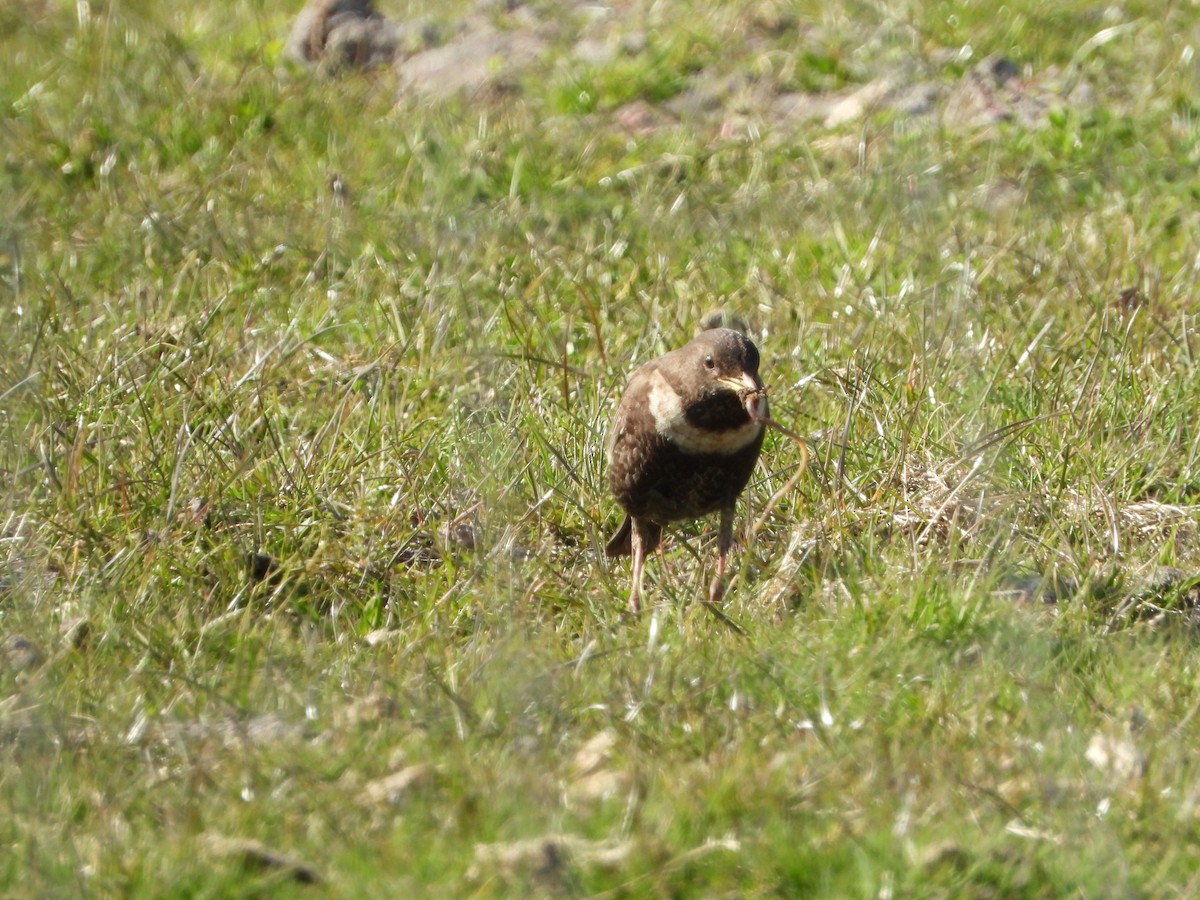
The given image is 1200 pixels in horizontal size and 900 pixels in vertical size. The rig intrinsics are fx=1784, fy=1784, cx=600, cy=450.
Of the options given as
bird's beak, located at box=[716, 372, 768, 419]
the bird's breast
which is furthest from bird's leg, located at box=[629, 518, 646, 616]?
bird's beak, located at box=[716, 372, 768, 419]

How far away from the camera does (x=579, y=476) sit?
5.34 meters

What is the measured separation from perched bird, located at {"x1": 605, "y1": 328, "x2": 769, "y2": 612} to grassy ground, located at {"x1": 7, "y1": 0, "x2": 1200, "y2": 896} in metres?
0.18

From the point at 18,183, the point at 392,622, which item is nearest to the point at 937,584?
the point at 392,622

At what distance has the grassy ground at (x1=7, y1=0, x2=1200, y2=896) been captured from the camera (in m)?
3.33

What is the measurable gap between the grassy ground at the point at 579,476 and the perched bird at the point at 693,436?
0.59 feet

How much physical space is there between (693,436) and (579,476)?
596 mm

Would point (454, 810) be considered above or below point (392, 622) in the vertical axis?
above

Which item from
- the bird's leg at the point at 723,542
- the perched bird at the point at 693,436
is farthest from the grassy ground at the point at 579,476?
the perched bird at the point at 693,436

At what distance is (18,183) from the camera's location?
24.1ft

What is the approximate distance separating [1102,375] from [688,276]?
1.72 metres

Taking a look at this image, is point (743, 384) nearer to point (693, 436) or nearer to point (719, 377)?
point (719, 377)

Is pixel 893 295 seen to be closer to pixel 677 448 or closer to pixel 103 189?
pixel 677 448

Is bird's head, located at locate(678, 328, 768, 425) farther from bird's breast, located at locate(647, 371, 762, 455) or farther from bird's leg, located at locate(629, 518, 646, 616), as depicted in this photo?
bird's leg, located at locate(629, 518, 646, 616)

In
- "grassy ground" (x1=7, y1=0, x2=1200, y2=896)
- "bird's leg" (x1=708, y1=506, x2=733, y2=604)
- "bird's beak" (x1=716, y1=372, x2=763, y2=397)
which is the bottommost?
"bird's leg" (x1=708, y1=506, x2=733, y2=604)
